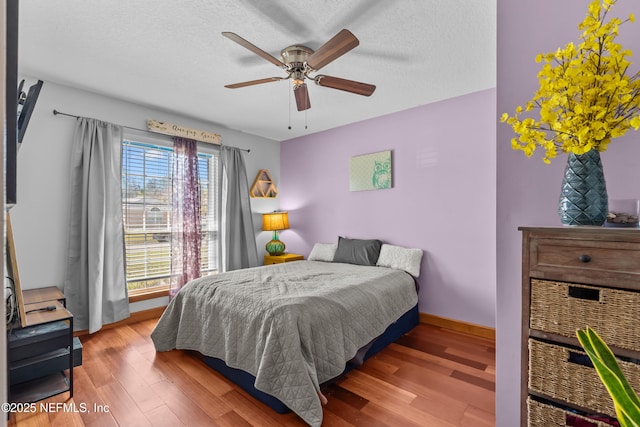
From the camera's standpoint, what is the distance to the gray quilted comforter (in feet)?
5.73

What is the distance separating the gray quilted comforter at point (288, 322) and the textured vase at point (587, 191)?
150 centimetres

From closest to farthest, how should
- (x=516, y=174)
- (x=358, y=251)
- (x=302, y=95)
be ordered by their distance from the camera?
(x=516, y=174) < (x=302, y=95) < (x=358, y=251)

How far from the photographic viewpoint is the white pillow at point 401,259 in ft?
10.6

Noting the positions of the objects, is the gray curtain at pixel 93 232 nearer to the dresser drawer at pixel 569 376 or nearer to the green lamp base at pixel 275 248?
the green lamp base at pixel 275 248

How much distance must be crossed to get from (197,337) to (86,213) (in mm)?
1790

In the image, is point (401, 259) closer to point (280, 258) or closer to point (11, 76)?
point (280, 258)

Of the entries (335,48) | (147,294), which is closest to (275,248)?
(147,294)

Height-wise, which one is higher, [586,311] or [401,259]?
[586,311]

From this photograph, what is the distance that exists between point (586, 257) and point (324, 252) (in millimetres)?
3196

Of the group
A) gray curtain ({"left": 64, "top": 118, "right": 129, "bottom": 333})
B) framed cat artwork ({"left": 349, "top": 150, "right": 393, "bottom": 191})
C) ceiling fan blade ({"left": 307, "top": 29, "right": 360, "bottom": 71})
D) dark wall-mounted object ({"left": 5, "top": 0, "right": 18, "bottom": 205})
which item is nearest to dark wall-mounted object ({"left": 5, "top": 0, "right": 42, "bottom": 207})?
dark wall-mounted object ({"left": 5, "top": 0, "right": 18, "bottom": 205})

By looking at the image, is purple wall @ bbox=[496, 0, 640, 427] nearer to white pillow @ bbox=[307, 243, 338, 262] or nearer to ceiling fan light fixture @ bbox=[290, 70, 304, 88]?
ceiling fan light fixture @ bbox=[290, 70, 304, 88]

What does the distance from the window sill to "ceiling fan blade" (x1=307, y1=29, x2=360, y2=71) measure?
3.13m

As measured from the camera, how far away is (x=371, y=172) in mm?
3773

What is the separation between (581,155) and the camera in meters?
1.02
